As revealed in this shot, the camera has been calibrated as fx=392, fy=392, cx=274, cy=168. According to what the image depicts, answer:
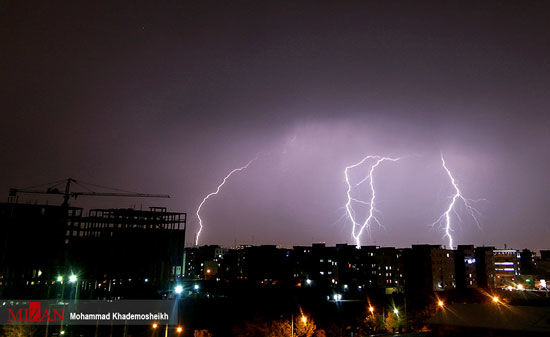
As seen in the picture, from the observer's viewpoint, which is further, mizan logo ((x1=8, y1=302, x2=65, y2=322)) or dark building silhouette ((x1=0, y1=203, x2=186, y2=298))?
dark building silhouette ((x1=0, y1=203, x2=186, y2=298))

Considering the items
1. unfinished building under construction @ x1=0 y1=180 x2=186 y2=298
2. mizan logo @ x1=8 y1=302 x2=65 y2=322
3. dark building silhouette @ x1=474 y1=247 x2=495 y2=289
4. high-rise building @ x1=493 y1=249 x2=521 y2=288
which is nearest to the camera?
mizan logo @ x1=8 y1=302 x2=65 y2=322

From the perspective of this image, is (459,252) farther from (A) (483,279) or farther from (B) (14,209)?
(B) (14,209)

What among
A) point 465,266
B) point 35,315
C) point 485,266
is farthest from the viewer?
point 485,266

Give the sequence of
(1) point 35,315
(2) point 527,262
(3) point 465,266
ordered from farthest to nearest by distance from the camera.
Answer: (2) point 527,262
(3) point 465,266
(1) point 35,315

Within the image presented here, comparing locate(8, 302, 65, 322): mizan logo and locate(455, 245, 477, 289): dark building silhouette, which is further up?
locate(455, 245, 477, 289): dark building silhouette

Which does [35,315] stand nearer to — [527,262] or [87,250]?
[87,250]

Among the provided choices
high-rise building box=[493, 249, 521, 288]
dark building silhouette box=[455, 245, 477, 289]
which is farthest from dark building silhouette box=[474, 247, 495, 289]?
high-rise building box=[493, 249, 521, 288]

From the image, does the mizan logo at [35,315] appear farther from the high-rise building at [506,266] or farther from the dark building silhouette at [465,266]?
the high-rise building at [506,266]

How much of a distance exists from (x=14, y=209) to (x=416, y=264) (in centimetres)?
7301

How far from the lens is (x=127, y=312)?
3716 centimetres

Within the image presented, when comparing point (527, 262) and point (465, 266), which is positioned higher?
point (527, 262)

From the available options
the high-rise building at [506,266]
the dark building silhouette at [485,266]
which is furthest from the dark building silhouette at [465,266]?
the high-rise building at [506,266]

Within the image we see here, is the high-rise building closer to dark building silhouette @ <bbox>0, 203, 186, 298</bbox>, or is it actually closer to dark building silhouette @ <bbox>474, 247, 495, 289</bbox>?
dark building silhouette @ <bbox>474, 247, 495, 289</bbox>

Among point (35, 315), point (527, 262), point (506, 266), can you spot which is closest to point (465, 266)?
point (506, 266)
